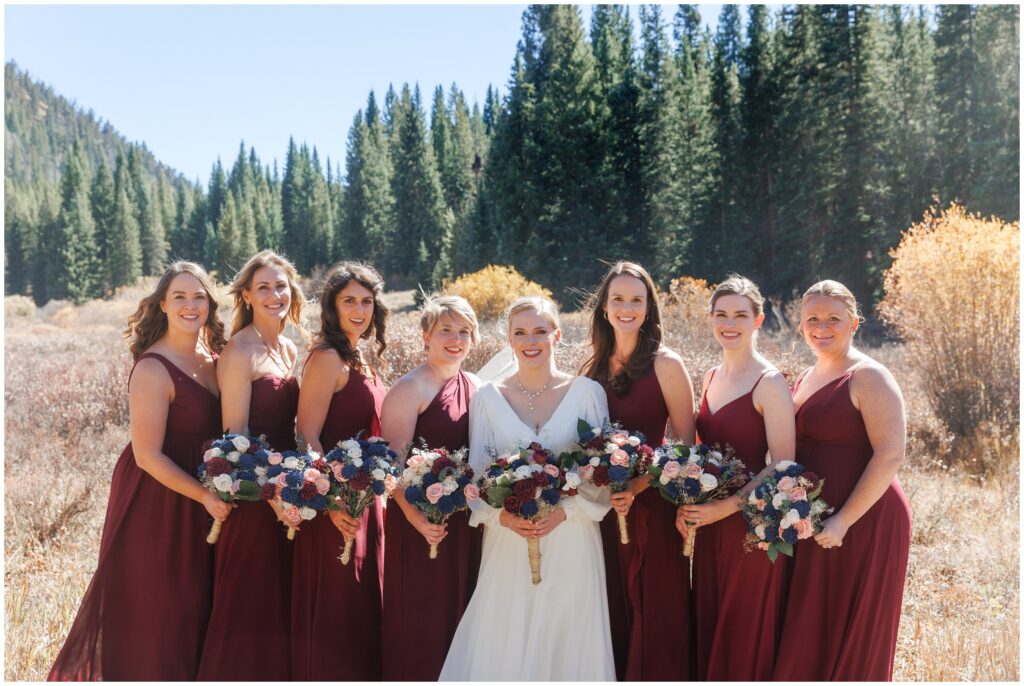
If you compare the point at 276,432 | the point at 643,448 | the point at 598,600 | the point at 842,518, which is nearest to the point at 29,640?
the point at 276,432

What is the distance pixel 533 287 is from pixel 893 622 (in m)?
16.7

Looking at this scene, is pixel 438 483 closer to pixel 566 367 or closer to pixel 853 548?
pixel 853 548

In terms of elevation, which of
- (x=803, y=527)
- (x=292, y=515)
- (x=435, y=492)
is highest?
(x=435, y=492)

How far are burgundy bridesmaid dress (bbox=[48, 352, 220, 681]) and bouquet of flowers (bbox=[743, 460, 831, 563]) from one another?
318 cm

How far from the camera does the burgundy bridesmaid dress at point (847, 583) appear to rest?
13.3 feet

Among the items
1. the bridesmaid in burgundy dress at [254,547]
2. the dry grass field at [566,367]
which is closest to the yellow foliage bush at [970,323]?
the dry grass field at [566,367]

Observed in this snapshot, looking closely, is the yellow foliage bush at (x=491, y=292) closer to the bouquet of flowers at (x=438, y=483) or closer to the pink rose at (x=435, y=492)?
the bouquet of flowers at (x=438, y=483)

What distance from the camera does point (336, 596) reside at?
448 centimetres

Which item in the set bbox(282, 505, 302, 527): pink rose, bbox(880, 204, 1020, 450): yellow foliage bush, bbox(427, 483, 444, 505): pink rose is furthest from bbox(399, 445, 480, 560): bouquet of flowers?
bbox(880, 204, 1020, 450): yellow foliage bush

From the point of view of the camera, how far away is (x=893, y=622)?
412 cm

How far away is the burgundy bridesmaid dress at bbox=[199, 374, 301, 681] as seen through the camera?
4344mm

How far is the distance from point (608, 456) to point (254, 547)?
7.18 ft

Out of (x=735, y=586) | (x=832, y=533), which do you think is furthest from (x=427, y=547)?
(x=832, y=533)

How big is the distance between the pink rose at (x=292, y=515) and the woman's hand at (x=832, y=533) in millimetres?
2798
